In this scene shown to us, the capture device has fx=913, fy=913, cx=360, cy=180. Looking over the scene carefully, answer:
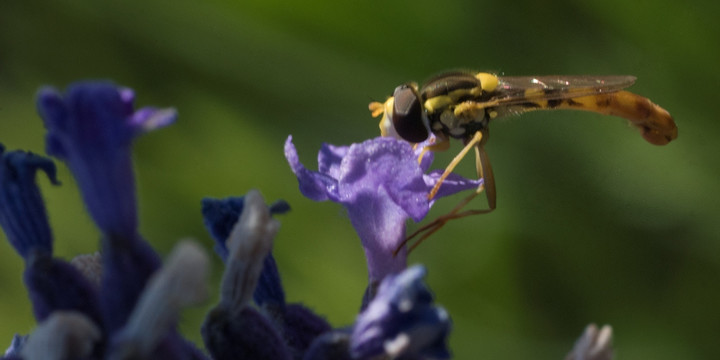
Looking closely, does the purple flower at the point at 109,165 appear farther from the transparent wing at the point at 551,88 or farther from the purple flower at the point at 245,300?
the transparent wing at the point at 551,88

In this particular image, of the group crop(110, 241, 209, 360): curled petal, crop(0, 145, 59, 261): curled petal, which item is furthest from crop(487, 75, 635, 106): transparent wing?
crop(110, 241, 209, 360): curled petal

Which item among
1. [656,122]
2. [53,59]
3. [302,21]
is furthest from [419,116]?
[53,59]

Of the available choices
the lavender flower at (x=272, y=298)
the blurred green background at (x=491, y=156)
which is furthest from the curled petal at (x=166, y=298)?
the blurred green background at (x=491, y=156)

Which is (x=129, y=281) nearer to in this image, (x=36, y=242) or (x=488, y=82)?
(x=36, y=242)

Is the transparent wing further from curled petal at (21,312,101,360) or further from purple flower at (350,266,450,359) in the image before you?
curled petal at (21,312,101,360)

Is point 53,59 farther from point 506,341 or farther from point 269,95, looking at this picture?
point 506,341

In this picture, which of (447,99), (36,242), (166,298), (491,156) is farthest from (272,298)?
(491,156)

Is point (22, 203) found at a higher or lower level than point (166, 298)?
higher
